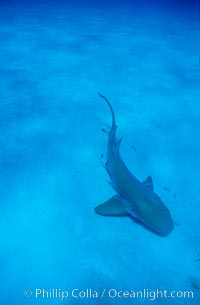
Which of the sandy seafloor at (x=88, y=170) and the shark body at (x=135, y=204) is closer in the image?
the sandy seafloor at (x=88, y=170)

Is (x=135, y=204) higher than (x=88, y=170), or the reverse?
(x=135, y=204)

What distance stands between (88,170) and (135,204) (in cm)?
112

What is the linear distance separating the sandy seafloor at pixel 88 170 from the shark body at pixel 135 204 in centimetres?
16

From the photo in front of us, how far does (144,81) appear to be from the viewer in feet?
23.3

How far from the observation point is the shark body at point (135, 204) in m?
3.06

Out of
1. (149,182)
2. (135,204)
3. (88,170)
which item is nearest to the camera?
(135,204)

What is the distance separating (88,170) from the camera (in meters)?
4.08

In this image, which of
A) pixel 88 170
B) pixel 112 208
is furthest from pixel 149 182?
pixel 88 170

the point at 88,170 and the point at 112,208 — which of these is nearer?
the point at 112,208

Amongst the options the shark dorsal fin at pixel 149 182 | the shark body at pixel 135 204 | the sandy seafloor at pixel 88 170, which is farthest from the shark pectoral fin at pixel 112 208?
the shark dorsal fin at pixel 149 182

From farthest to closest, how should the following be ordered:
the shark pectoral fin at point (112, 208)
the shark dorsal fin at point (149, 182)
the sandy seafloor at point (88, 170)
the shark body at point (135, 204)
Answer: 1. the shark dorsal fin at point (149, 182)
2. the shark pectoral fin at point (112, 208)
3. the shark body at point (135, 204)
4. the sandy seafloor at point (88, 170)

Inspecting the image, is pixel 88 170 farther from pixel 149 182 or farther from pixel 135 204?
pixel 135 204

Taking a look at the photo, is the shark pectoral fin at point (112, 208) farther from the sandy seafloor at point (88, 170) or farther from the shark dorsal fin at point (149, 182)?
the shark dorsal fin at point (149, 182)

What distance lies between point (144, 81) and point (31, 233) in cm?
538
